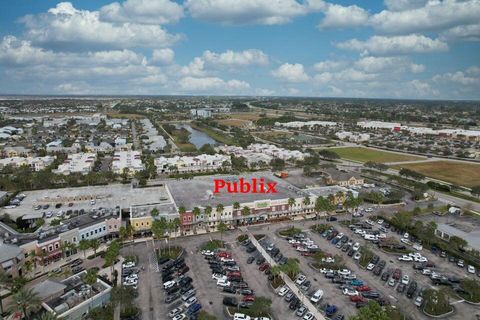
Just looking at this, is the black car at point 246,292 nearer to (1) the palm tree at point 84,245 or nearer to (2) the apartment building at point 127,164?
(1) the palm tree at point 84,245

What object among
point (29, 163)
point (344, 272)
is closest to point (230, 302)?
point (344, 272)

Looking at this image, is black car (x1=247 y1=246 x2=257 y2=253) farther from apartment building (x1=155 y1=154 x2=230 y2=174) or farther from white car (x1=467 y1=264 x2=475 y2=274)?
apartment building (x1=155 y1=154 x2=230 y2=174)

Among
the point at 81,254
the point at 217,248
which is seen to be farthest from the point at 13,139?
the point at 217,248

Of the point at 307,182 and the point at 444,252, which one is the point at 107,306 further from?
the point at 307,182

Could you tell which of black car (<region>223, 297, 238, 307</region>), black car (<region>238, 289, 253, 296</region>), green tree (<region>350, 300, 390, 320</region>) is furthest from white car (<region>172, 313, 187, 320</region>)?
green tree (<region>350, 300, 390, 320</region>)

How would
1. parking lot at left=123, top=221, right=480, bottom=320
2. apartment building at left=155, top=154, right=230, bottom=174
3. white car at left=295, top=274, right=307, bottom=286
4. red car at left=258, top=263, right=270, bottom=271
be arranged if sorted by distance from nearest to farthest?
parking lot at left=123, top=221, right=480, bottom=320
white car at left=295, top=274, right=307, bottom=286
red car at left=258, top=263, right=270, bottom=271
apartment building at left=155, top=154, right=230, bottom=174

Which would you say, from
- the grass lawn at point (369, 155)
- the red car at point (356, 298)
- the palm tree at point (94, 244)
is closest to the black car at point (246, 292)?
the red car at point (356, 298)
